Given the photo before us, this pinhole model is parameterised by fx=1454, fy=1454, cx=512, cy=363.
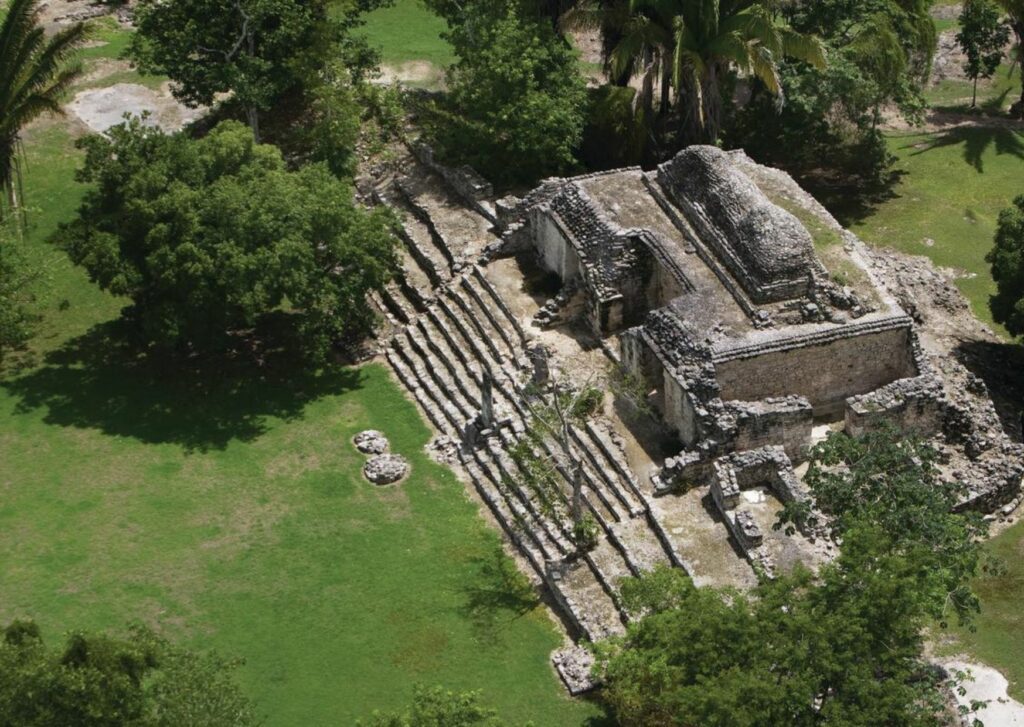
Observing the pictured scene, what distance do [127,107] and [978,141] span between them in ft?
107

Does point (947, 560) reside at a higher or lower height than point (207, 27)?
lower

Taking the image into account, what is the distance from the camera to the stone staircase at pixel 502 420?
114ft

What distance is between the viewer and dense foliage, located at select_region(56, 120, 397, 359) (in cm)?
4034

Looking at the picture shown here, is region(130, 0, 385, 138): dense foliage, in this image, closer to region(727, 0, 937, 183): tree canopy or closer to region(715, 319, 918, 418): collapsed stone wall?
region(727, 0, 937, 183): tree canopy

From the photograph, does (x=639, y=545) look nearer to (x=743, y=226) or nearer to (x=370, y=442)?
(x=370, y=442)

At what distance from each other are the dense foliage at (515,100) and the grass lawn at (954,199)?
10610mm

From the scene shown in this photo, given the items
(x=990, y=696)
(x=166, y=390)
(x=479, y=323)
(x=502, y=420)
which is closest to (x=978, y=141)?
(x=479, y=323)

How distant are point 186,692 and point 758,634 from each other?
1099 cm

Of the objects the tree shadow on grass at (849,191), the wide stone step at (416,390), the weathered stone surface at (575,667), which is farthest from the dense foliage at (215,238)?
the tree shadow on grass at (849,191)

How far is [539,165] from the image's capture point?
47375 mm

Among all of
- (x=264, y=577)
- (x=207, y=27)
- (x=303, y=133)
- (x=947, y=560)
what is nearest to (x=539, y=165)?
(x=303, y=133)

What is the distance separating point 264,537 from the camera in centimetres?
3700

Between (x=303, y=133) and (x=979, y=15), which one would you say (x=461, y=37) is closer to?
(x=303, y=133)

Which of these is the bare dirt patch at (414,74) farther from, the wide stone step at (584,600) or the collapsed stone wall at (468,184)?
the wide stone step at (584,600)
